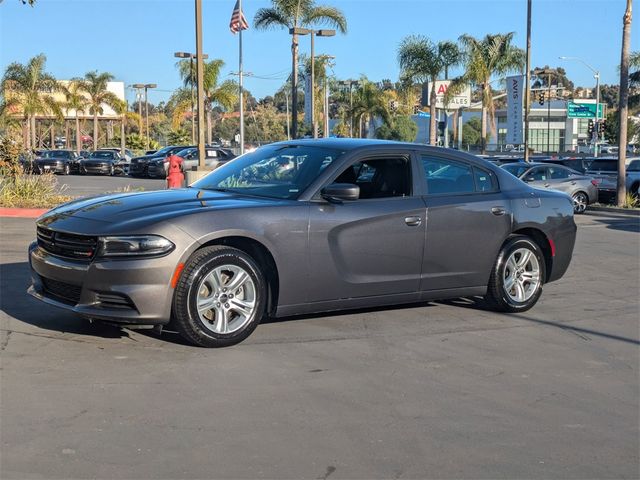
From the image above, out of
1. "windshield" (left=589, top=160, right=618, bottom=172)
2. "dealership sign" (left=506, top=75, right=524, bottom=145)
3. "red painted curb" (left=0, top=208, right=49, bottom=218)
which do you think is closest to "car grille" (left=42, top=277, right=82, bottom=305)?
"red painted curb" (left=0, top=208, right=49, bottom=218)

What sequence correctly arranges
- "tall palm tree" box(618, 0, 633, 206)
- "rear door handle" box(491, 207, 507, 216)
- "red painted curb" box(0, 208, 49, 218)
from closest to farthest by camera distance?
"rear door handle" box(491, 207, 507, 216) → "red painted curb" box(0, 208, 49, 218) → "tall palm tree" box(618, 0, 633, 206)

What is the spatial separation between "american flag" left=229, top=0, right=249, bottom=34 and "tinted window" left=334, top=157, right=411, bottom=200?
28.2 meters

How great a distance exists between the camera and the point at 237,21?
34.0 m

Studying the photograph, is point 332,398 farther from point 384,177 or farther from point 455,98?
point 455,98

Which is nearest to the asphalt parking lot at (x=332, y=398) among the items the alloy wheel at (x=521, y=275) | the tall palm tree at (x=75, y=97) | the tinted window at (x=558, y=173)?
the alloy wheel at (x=521, y=275)

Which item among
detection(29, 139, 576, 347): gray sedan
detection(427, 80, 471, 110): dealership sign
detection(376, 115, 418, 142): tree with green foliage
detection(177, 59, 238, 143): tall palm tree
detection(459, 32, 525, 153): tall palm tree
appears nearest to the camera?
detection(29, 139, 576, 347): gray sedan

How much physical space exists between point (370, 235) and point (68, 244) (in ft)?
8.07

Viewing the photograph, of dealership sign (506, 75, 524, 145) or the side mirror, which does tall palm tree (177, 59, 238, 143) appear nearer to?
dealership sign (506, 75, 524, 145)

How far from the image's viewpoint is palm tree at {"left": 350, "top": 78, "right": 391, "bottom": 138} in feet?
191

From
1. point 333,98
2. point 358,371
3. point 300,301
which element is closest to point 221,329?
point 300,301

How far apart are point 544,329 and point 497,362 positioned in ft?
4.50

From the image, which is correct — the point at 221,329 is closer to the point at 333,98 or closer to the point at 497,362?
the point at 497,362

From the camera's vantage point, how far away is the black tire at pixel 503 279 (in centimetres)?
760

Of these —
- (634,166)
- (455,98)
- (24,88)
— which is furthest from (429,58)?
(24,88)
